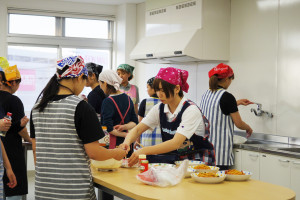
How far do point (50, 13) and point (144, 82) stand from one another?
1842mm

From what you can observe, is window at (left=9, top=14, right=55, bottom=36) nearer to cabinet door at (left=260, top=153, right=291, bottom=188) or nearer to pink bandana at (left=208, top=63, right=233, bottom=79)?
pink bandana at (left=208, top=63, right=233, bottom=79)

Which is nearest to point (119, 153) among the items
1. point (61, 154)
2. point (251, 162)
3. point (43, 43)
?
point (61, 154)

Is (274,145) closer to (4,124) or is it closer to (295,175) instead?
(295,175)

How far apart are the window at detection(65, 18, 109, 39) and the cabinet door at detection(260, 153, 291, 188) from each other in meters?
4.20

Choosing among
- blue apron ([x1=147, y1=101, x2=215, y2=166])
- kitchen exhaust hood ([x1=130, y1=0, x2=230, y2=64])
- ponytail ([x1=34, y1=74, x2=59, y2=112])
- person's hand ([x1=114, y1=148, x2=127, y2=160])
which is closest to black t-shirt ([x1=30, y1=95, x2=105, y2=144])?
ponytail ([x1=34, y1=74, x2=59, y2=112])

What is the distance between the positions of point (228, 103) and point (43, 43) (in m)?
4.11

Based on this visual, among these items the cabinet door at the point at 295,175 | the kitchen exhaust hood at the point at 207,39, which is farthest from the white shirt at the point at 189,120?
the kitchen exhaust hood at the point at 207,39

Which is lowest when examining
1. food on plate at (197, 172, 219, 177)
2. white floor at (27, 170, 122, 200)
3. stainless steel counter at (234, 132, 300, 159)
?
white floor at (27, 170, 122, 200)

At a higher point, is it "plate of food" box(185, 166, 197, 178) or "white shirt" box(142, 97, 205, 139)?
"white shirt" box(142, 97, 205, 139)

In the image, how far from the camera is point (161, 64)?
21.3 ft

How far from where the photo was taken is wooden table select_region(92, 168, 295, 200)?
2174 millimetres

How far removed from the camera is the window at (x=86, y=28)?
7.31 m

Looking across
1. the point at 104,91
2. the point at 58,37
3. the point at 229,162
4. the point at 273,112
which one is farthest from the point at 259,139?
the point at 58,37

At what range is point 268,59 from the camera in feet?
15.6
